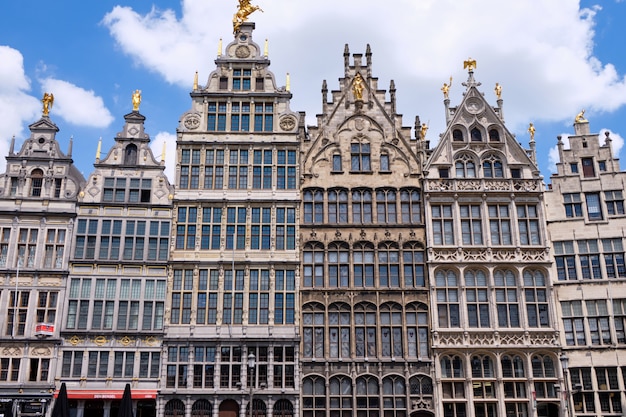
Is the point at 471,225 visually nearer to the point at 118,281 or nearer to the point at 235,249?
the point at 235,249

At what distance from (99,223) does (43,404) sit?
9347 millimetres

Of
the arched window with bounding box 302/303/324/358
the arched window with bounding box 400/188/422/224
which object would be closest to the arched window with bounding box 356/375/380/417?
the arched window with bounding box 302/303/324/358

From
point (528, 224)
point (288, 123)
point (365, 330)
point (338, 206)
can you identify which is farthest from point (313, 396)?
point (288, 123)

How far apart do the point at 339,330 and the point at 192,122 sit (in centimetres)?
1425

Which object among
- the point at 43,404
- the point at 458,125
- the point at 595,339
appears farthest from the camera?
the point at 458,125

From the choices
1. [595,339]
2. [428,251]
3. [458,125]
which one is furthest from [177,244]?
[595,339]

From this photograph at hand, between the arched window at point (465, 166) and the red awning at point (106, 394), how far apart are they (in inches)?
785

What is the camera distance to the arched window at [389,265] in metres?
33.5

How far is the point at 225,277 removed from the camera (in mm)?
33219

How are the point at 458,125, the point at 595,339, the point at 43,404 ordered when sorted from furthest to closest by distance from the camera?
1. the point at 458,125
2. the point at 595,339
3. the point at 43,404

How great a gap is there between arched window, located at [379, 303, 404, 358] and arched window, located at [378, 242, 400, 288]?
47.9 inches

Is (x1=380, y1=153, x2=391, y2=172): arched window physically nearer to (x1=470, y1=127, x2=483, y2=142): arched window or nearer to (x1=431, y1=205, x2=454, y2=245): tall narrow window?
(x1=431, y1=205, x2=454, y2=245): tall narrow window

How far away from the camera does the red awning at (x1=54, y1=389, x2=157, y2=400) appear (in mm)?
30750

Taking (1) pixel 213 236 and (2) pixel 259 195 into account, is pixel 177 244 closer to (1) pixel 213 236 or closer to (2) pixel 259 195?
(1) pixel 213 236
